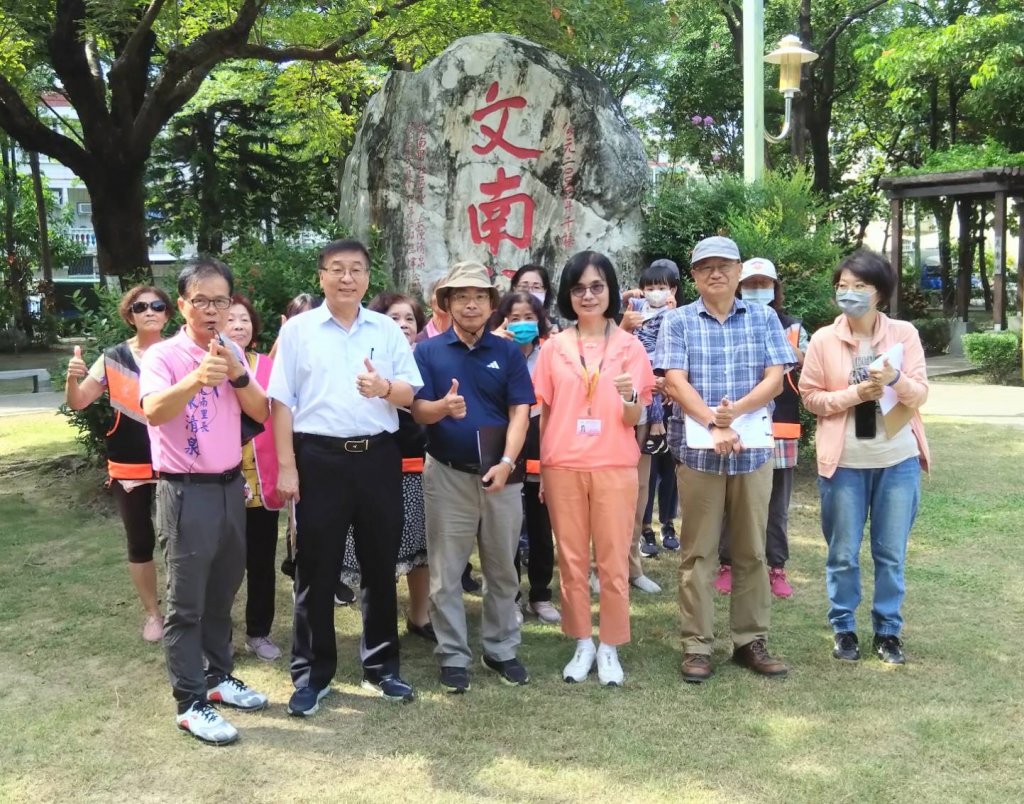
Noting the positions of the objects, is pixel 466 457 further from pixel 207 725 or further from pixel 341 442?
pixel 207 725

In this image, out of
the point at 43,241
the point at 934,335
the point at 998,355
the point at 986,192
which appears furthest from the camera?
the point at 43,241

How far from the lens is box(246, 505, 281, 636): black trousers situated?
365cm

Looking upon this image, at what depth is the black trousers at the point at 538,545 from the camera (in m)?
4.17

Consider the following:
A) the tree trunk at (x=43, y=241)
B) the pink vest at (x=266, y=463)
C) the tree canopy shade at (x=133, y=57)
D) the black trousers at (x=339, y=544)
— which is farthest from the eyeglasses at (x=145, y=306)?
the tree trunk at (x=43, y=241)

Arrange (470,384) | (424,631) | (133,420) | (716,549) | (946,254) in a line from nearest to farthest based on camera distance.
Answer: (470,384) → (716,549) → (133,420) → (424,631) → (946,254)

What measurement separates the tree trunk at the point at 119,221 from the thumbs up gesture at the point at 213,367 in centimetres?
854

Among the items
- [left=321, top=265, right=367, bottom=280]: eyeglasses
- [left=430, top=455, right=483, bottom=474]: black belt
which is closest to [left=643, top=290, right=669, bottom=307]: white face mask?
[left=430, top=455, right=483, bottom=474]: black belt

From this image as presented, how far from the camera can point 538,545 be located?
420 cm

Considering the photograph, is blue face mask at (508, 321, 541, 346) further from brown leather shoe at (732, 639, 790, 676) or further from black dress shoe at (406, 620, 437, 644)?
brown leather shoe at (732, 639, 790, 676)

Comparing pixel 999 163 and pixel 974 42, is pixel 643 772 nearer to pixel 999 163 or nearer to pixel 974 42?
pixel 999 163

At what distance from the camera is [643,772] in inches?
107

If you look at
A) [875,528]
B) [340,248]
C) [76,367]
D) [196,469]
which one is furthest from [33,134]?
Answer: [875,528]

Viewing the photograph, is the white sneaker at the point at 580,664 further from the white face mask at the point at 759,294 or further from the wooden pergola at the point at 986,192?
the wooden pergola at the point at 986,192

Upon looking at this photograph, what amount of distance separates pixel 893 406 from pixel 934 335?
1379 centimetres
